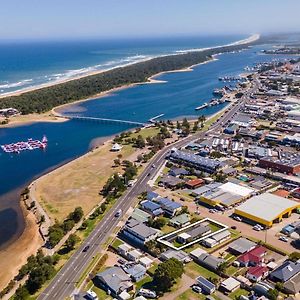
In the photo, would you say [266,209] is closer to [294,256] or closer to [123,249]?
[294,256]

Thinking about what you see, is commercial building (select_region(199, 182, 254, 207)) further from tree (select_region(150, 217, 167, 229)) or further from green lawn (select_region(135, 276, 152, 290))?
green lawn (select_region(135, 276, 152, 290))

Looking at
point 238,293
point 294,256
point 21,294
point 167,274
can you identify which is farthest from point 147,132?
point 21,294

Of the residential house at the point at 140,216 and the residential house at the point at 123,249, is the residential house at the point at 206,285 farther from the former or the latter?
the residential house at the point at 140,216

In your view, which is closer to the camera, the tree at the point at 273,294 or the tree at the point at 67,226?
the tree at the point at 273,294

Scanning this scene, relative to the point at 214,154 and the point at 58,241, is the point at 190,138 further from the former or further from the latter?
the point at 58,241

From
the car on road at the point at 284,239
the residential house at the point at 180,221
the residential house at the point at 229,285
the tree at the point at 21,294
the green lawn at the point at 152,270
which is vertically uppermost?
the tree at the point at 21,294

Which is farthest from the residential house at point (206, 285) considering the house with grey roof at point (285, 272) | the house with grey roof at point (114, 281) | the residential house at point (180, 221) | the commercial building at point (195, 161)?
the commercial building at point (195, 161)

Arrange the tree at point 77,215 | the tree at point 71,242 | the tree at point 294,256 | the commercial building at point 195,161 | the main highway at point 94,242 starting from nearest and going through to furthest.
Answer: the main highway at point 94,242 < the tree at point 294,256 < the tree at point 71,242 < the tree at point 77,215 < the commercial building at point 195,161
